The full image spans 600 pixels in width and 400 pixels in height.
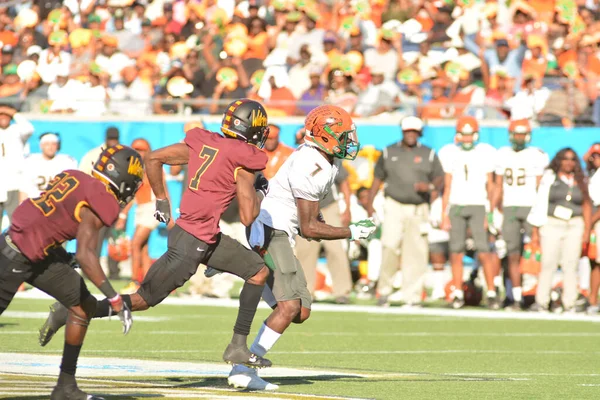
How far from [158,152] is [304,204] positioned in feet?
3.43

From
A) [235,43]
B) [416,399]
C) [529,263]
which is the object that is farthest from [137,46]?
[416,399]

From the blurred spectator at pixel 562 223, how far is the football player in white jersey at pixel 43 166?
6.08 m

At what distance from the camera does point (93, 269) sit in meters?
7.10

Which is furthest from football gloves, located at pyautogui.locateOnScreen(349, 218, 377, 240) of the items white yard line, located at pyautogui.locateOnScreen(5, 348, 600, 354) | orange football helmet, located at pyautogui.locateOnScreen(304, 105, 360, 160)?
white yard line, located at pyautogui.locateOnScreen(5, 348, 600, 354)

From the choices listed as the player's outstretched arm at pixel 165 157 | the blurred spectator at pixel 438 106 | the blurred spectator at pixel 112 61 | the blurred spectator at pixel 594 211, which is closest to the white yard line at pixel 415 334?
the blurred spectator at pixel 594 211

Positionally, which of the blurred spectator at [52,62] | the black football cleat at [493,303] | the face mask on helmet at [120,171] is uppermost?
the blurred spectator at [52,62]

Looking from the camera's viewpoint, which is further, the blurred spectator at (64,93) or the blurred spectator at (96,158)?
the blurred spectator at (64,93)

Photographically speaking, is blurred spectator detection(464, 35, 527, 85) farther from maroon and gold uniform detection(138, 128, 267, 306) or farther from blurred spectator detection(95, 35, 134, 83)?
maroon and gold uniform detection(138, 128, 267, 306)

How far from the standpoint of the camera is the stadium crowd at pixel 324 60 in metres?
19.6

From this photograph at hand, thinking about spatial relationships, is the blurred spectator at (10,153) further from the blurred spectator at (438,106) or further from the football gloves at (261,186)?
the football gloves at (261,186)

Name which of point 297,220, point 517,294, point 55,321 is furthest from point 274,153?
point 55,321

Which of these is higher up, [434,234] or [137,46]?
[137,46]

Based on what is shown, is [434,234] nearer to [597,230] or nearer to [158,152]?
[597,230]

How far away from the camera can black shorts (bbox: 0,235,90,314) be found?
736 cm
